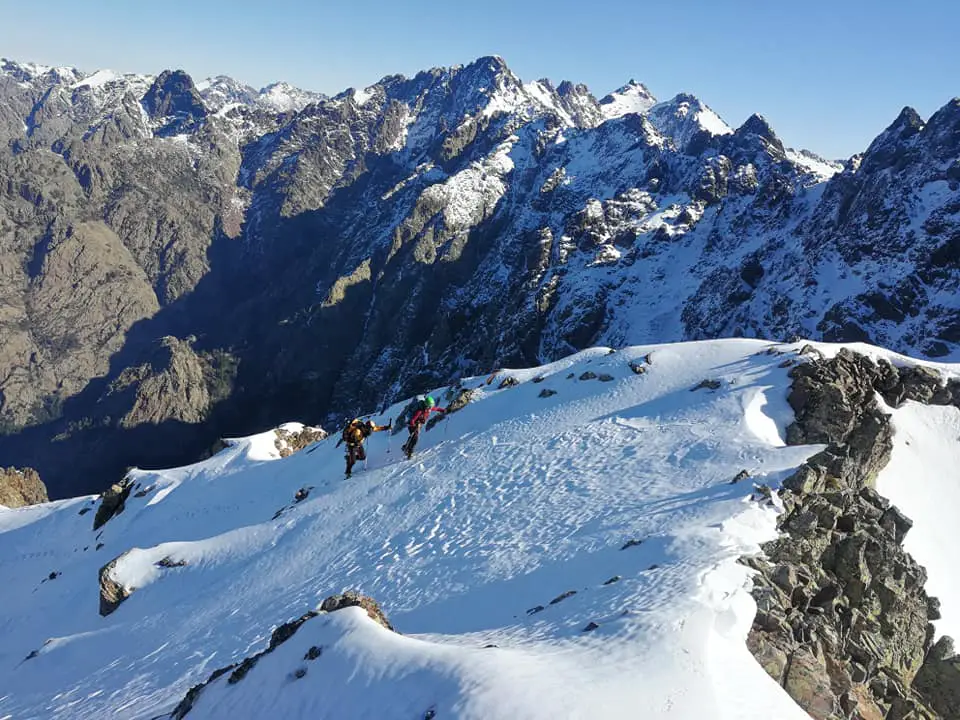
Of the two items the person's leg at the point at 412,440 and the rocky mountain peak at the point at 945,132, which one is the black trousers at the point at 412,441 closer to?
the person's leg at the point at 412,440

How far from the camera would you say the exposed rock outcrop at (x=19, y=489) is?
74500 millimetres

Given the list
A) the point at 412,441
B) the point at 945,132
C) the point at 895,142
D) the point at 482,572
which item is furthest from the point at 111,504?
the point at 895,142

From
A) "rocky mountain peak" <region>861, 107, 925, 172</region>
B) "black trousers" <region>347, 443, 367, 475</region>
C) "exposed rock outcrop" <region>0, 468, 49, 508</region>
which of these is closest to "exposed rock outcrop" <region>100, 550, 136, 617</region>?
"black trousers" <region>347, 443, 367, 475</region>

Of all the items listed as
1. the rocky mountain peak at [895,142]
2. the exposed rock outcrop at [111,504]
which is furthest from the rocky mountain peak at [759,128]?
the exposed rock outcrop at [111,504]

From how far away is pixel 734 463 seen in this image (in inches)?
854

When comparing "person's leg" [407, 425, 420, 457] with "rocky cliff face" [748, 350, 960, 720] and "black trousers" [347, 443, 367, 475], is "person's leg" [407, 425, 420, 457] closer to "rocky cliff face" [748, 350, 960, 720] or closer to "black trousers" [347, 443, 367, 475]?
"black trousers" [347, 443, 367, 475]

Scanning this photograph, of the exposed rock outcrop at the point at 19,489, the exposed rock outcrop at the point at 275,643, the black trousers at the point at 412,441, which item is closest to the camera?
the exposed rock outcrop at the point at 275,643

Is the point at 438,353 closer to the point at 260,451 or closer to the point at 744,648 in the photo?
the point at 260,451

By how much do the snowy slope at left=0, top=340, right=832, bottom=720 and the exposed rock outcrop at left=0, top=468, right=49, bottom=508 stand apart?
4251 centimetres

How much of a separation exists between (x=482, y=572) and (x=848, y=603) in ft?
36.6

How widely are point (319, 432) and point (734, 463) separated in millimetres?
47899

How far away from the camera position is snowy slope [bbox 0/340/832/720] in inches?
428

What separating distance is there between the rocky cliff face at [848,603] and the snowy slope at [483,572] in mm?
883

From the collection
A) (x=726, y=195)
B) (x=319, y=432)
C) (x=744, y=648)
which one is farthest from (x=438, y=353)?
(x=744, y=648)
